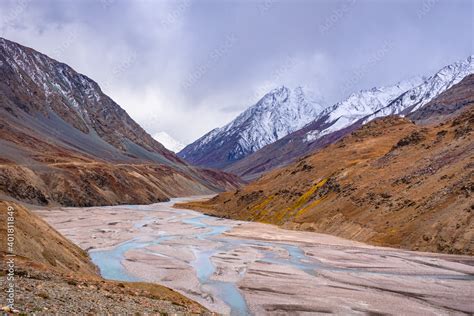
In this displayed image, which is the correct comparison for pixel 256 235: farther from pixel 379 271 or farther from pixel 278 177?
pixel 278 177

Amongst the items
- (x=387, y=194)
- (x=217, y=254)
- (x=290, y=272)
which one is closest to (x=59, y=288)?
Answer: (x=290, y=272)

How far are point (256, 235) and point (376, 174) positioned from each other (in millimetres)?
30143

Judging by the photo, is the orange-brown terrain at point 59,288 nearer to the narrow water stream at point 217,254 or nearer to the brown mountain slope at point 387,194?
the narrow water stream at point 217,254

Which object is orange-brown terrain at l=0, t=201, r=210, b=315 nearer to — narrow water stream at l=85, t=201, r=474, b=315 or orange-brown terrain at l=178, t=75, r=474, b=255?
narrow water stream at l=85, t=201, r=474, b=315

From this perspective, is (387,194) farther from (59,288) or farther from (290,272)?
(59,288)

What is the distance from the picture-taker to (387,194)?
7931 cm

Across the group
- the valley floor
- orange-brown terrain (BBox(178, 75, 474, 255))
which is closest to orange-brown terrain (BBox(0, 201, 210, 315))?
the valley floor

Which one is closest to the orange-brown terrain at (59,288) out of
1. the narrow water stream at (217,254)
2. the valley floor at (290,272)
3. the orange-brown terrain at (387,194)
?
the narrow water stream at (217,254)

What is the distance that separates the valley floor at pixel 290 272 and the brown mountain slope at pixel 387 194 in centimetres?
499

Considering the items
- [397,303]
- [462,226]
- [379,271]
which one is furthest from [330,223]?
[397,303]

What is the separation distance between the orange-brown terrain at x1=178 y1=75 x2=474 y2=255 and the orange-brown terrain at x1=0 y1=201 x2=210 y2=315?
40.2 m

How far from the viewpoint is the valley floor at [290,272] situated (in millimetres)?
32938

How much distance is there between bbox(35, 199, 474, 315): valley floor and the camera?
3294 centimetres

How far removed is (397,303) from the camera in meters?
32.8
